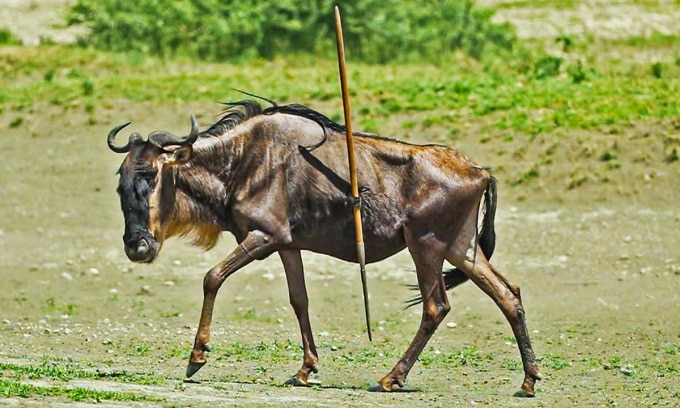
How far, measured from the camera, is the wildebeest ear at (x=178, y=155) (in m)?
12.4

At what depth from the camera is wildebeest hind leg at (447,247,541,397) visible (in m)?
12.3

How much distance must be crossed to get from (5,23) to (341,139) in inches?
758

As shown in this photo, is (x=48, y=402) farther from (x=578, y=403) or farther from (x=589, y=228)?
(x=589, y=228)

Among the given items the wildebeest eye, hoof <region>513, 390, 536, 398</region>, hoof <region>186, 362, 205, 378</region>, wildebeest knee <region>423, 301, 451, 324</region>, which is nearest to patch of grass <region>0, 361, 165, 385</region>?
hoof <region>186, 362, 205, 378</region>

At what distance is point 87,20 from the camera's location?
27.9 metres

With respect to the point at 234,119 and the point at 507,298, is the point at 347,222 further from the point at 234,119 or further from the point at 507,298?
the point at 507,298

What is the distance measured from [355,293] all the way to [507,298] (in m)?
4.76

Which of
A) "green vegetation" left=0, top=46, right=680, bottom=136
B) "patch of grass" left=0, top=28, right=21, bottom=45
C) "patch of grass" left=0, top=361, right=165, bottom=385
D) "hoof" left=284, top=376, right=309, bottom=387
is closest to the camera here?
"patch of grass" left=0, top=361, right=165, bottom=385

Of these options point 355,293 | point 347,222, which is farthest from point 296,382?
point 355,293

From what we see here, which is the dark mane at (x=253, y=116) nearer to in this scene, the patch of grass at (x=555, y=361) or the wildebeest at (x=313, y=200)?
the wildebeest at (x=313, y=200)

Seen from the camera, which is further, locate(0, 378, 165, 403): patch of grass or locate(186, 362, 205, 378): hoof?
locate(186, 362, 205, 378): hoof

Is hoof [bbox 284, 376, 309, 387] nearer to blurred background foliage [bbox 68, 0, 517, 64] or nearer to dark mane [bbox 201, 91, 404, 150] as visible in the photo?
dark mane [bbox 201, 91, 404, 150]

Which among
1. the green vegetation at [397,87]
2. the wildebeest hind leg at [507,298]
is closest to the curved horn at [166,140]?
the wildebeest hind leg at [507,298]

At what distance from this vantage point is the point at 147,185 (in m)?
12.3
